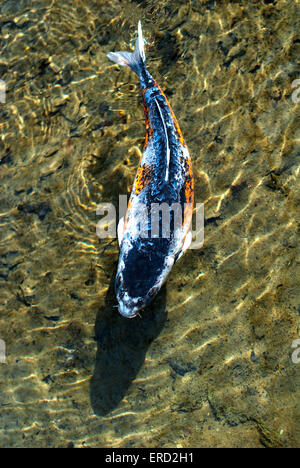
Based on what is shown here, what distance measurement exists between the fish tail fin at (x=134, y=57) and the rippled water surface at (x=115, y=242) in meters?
0.42

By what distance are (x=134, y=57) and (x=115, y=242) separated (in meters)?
2.80

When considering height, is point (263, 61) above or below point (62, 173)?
above

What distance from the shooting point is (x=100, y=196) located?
5.39 meters

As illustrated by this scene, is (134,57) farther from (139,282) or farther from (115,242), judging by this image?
(139,282)

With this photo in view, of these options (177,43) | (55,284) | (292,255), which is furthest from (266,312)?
(177,43)

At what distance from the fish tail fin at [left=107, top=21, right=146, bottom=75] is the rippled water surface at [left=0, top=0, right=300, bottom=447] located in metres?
0.42

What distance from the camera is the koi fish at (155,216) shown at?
4.12 meters

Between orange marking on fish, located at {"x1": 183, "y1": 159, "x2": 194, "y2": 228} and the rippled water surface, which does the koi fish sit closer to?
orange marking on fish, located at {"x1": 183, "y1": 159, "x2": 194, "y2": 228}

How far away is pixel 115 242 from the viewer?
5.19 m

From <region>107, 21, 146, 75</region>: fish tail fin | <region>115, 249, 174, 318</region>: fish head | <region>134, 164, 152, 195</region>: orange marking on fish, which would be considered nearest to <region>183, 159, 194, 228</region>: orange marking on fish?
<region>134, 164, 152, 195</region>: orange marking on fish

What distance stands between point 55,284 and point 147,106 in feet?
9.54

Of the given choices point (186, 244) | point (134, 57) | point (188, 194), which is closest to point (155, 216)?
point (188, 194)
